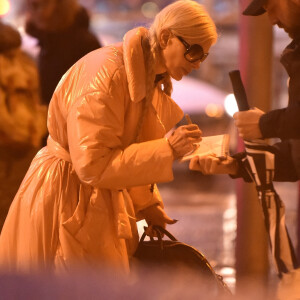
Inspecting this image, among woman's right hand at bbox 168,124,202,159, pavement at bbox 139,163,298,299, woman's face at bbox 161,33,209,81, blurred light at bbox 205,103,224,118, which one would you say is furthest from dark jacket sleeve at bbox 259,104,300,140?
blurred light at bbox 205,103,224,118

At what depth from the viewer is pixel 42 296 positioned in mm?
1622

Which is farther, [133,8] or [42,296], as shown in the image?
[133,8]

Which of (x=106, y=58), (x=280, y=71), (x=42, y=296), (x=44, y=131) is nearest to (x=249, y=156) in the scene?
(x=106, y=58)

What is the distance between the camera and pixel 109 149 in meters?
2.98

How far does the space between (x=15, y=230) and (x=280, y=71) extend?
20725mm

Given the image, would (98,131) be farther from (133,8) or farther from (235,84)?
(133,8)

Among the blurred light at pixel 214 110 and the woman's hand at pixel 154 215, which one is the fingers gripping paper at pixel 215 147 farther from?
the blurred light at pixel 214 110

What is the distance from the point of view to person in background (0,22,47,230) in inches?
204

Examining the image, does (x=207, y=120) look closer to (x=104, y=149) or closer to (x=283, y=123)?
(x=283, y=123)

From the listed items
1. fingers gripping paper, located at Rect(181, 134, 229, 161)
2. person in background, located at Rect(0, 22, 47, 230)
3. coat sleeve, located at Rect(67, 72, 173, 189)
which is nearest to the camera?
coat sleeve, located at Rect(67, 72, 173, 189)

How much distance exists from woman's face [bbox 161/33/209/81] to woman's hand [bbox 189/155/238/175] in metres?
0.42

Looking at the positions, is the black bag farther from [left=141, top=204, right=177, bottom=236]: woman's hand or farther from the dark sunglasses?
the dark sunglasses

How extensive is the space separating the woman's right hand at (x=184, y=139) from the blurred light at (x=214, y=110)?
11080 mm

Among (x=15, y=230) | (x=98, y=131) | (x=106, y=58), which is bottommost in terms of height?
(x=15, y=230)
